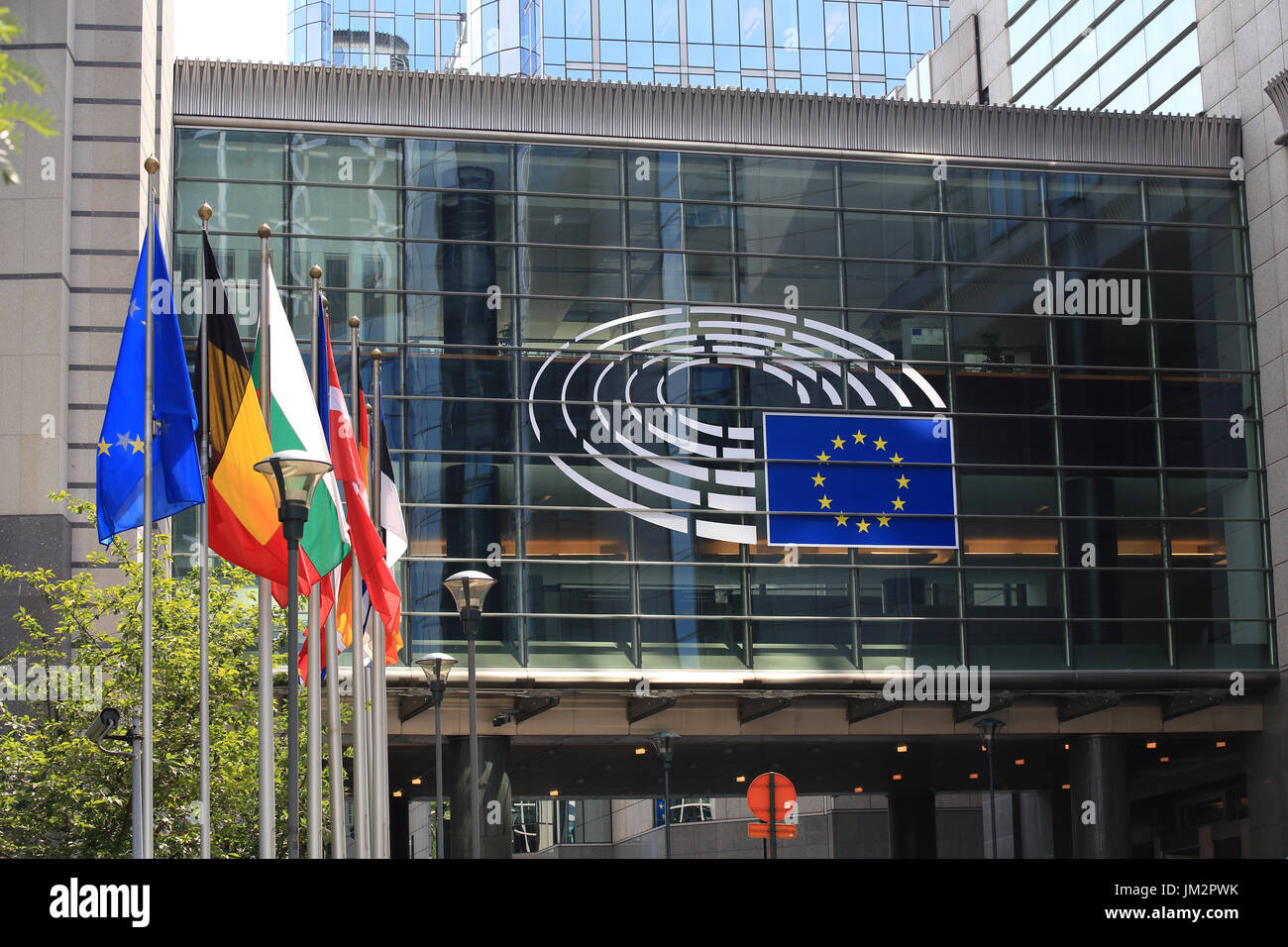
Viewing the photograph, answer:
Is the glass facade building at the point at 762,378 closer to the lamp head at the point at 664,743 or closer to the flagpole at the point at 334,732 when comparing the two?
the lamp head at the point at 664,743

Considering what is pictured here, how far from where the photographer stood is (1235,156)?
4097 cm

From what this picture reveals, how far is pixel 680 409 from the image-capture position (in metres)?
37.0

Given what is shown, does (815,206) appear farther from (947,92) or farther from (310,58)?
(310,58)

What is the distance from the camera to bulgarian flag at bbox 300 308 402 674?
1981 centimetres

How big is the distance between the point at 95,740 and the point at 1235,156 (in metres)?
30.7

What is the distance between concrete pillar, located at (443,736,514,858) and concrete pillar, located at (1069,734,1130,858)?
43.7 feet

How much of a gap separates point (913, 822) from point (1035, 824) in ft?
12.1

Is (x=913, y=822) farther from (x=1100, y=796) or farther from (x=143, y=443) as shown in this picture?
(x=143, y=443)

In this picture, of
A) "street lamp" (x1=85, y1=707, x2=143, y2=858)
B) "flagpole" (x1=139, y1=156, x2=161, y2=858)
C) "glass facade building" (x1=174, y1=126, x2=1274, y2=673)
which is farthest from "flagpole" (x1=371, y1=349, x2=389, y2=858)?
"glass facade building" (x1=174, y1=126, x2=1274, y2=673)

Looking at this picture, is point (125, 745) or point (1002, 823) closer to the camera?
point (125, 745)

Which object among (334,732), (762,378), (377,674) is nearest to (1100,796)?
(762,378)

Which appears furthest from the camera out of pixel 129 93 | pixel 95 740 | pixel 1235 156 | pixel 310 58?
pixel 310 58

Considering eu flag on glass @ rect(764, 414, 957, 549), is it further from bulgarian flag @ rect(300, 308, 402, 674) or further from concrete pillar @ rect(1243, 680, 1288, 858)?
bulgarian flag @ rect(300, 308, 402, 674)

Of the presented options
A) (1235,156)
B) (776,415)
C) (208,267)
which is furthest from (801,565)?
(208,267)
